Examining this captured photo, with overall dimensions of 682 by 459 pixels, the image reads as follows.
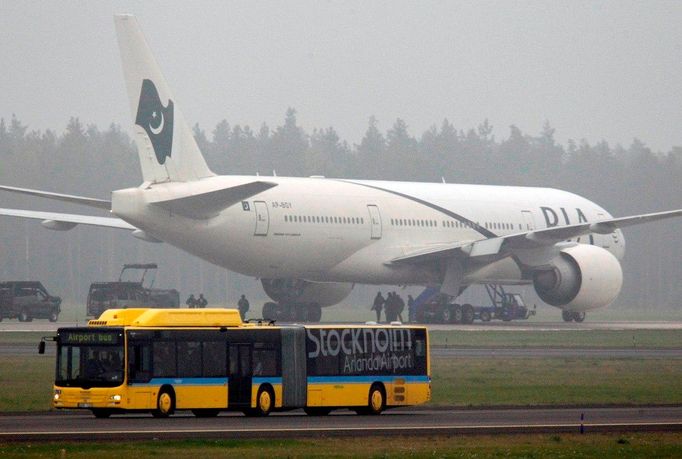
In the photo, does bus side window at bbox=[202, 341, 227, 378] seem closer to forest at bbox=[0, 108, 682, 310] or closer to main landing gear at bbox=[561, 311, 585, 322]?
main landing gear at bbox=[561, 311, 585, 322]

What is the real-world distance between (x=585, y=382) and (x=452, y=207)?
28.6 metres

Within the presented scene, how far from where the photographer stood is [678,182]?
129 m

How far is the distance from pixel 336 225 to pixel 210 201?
8904mm

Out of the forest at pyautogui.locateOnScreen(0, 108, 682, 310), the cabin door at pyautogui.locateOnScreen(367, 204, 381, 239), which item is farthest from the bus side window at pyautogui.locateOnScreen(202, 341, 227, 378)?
the forest at pyautogui.locateOnScreen(0, 108, 682, 310)

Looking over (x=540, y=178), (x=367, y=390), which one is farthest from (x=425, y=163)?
(x=367, y=390)

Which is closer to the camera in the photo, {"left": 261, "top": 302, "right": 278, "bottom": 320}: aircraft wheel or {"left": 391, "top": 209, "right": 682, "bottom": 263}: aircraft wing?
{"left": 391, "top": 209, "right": 682, "bottom": 263}: aircraft wing

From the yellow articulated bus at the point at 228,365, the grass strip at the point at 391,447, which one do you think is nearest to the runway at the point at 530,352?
the yellow articulated bus at the point at 228,365

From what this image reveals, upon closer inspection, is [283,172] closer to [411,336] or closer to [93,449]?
[411,336]

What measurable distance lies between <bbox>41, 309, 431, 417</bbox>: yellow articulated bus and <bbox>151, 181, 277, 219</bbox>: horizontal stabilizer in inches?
785

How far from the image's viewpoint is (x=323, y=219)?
60.1 metres

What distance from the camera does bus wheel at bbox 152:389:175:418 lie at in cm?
2872

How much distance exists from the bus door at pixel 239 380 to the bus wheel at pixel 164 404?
48.7 inches

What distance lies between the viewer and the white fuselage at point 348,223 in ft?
181

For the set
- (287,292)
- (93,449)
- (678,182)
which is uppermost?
(678,182)
